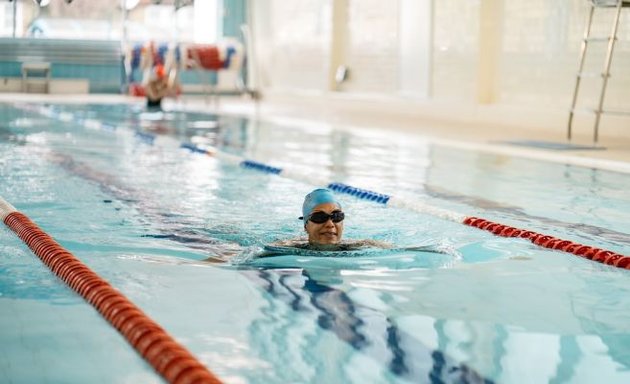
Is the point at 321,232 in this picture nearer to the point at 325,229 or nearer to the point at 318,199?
the point at 325,229

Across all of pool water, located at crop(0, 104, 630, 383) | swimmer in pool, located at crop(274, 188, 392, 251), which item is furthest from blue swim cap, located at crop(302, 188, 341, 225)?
pool water, located at crop(0, 104, 630, 383)

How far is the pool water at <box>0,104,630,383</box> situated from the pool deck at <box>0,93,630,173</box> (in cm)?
141

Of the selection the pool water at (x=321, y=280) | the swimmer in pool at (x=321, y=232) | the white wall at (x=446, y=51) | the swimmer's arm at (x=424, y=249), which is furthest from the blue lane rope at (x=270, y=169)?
the white wall at (x=446, y=51)

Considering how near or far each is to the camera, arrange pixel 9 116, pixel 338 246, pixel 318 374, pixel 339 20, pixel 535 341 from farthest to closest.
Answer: pixel 339 20 → pixel 9 116 → pixel 338 246 → pixel 535 341 → pixel 318 374

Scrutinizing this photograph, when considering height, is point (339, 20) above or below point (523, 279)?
above

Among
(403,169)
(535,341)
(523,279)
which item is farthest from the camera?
(403,169)

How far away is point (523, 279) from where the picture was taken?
406 centimetres

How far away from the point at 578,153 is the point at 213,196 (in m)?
3.80

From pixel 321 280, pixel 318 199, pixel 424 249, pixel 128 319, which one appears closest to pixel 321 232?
pixel 318 199

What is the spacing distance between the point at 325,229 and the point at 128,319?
1.56m

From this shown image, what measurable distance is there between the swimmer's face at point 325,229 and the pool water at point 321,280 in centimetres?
18

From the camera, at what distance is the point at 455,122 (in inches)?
540

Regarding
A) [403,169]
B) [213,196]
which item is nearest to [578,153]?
[403,169]

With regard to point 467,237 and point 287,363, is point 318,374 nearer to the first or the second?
point 287,363
